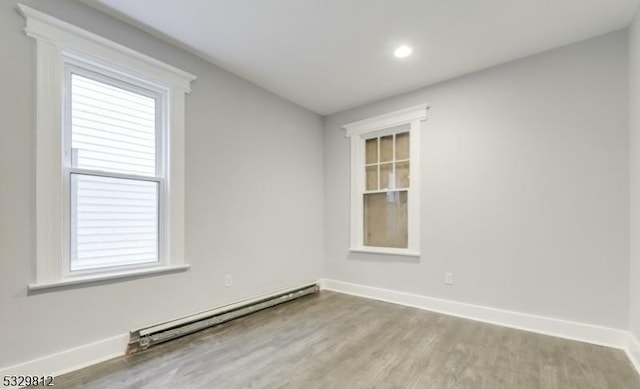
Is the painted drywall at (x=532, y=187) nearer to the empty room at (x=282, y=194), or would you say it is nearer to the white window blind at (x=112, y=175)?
the empty room at (x=282, y=194)

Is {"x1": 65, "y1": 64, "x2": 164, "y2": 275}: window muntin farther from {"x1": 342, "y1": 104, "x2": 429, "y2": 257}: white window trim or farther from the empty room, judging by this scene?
{"x1": 342, "y1": 104, "x2": 429, "y2": 257}: white window trim

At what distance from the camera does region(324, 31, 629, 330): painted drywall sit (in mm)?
2529

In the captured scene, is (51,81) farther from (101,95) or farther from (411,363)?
(411,363)

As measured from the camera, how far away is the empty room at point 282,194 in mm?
2016

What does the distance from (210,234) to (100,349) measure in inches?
48.2

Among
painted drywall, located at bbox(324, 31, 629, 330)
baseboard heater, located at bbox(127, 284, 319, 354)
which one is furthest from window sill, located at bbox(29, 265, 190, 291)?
painted drywall, located at bbox(324, 31, 629, 330)

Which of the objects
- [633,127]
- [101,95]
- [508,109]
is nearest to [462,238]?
[508,109]

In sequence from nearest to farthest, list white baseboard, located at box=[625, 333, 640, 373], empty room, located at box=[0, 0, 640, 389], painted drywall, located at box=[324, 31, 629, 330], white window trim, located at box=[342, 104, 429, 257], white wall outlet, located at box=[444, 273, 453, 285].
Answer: empty room, located at box=[0, 0, 640, 389], white baseboard, located at box=[625, 333, 640, 373], painted drywall, located at box=[324, 31, 629, 330], white wall outlet, located at box=[444, 273, 453, 285], white window trim, located at box=[342, 104, 429, 257]

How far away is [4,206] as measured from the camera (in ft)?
6.15

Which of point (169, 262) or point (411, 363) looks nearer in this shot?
point (411, 363)

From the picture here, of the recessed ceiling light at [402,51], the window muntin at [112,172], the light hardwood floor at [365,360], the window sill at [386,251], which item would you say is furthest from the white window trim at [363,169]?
the window muntin at [112,172]

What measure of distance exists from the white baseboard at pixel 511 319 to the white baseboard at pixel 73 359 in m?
2.76

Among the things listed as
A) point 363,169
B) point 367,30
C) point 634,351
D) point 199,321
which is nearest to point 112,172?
point 199,321

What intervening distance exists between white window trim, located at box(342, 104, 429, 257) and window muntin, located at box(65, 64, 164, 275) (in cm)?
247
